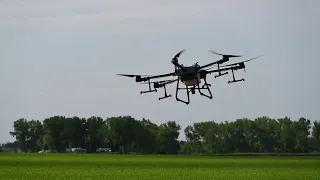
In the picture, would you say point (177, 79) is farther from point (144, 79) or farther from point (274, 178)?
point (274, 178)

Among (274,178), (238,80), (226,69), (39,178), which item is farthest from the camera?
(274,178)

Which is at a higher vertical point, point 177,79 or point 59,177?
point 177,79

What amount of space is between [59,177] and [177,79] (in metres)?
17.6

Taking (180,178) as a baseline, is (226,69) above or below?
above

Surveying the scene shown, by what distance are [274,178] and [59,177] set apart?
18365 mm

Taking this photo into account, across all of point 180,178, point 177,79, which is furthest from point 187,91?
point 180,178

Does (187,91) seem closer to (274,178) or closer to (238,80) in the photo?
(238,80)

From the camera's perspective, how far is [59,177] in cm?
6172

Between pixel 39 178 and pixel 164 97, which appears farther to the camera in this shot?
pixel 39 178

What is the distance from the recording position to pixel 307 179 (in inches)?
2451

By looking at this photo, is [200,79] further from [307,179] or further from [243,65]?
[307,179]

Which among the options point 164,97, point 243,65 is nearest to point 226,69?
point 243,65

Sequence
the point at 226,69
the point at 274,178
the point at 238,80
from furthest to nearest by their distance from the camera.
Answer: the point at 274,178 → the point at 226,69 → the point at 238,80

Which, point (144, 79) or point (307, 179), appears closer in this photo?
point (144, 79)
